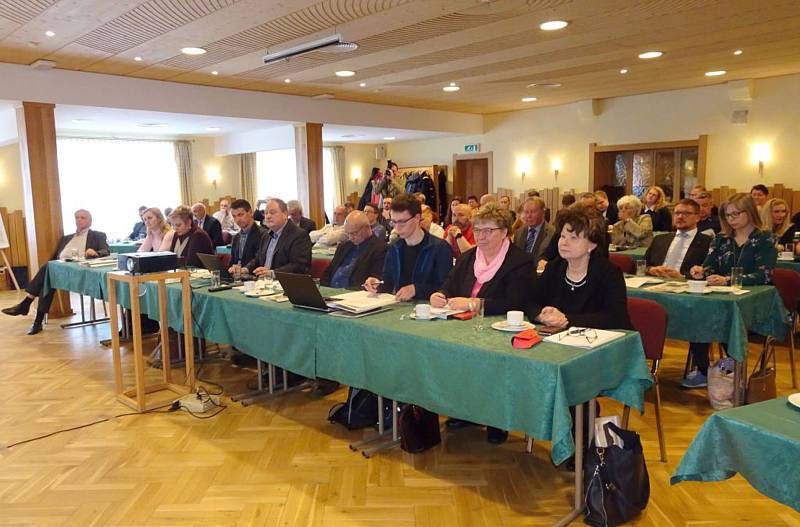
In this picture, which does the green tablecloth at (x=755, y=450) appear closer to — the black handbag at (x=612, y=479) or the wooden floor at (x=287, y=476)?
the black handbag at (x=612, y=479)

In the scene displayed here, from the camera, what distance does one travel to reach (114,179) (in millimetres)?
12062

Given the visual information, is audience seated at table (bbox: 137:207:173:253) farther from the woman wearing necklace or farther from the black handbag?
the black handbag

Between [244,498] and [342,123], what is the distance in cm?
793

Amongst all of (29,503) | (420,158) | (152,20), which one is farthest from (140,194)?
(29,503)

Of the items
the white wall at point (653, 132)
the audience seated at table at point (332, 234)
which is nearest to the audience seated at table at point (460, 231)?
the audience seated at table at point (332, 234)

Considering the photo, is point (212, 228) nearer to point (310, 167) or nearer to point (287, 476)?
point (310, 167)

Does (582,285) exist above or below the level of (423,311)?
above

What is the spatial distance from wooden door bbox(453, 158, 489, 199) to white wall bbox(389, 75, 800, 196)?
0.32m

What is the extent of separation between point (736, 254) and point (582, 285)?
6.10 feet

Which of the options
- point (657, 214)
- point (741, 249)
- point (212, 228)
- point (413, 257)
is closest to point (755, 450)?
point (413, 257)

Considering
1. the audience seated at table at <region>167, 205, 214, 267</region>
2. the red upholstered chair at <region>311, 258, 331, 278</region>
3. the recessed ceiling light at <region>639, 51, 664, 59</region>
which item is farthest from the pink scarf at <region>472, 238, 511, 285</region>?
the recessed ceiling light at <region>639, 51, 664, 59</region>

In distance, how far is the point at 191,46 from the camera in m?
6.05

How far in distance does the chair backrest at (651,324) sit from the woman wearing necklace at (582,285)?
240 millimetres

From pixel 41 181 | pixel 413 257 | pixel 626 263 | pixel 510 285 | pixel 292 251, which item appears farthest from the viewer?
pixel 41 181
